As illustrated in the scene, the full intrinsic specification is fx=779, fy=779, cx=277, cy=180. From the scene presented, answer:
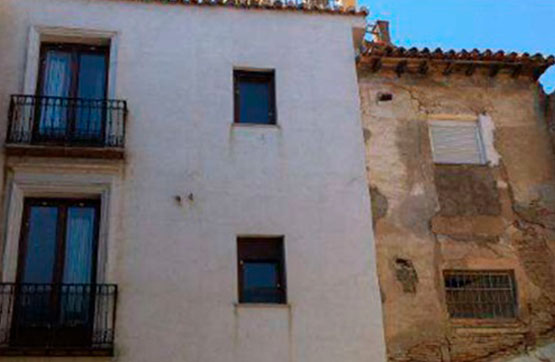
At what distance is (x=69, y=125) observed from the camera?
1291 centimetres

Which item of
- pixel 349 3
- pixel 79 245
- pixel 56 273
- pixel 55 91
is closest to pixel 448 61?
pixel 349 3

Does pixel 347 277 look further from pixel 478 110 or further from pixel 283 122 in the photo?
pixel 478 110

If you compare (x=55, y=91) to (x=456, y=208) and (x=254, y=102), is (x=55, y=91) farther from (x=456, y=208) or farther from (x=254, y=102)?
(x=456, y=208)

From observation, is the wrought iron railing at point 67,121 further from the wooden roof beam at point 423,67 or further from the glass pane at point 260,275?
the wooden roof beam at point 423,67

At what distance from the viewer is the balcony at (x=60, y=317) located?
11250 mm

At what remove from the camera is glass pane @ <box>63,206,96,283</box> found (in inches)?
469

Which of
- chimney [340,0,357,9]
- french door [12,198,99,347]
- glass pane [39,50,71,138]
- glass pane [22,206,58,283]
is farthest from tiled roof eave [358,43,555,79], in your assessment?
glass pane [22,206,58,283]

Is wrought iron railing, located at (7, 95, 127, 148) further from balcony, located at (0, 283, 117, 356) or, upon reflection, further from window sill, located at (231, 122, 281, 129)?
balcony, located at (0, 283, 117, 356)

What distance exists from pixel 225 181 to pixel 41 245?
9.99ft

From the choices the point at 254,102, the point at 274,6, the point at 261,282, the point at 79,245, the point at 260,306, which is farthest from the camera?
the point at 274,6

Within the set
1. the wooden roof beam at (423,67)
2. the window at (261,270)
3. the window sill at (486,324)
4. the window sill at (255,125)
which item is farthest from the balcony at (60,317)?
the wooden roof beam at (423,67)

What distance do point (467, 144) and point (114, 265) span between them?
6567 mm

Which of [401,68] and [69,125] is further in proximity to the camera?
[401,68]

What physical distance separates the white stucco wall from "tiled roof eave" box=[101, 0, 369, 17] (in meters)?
0.11
